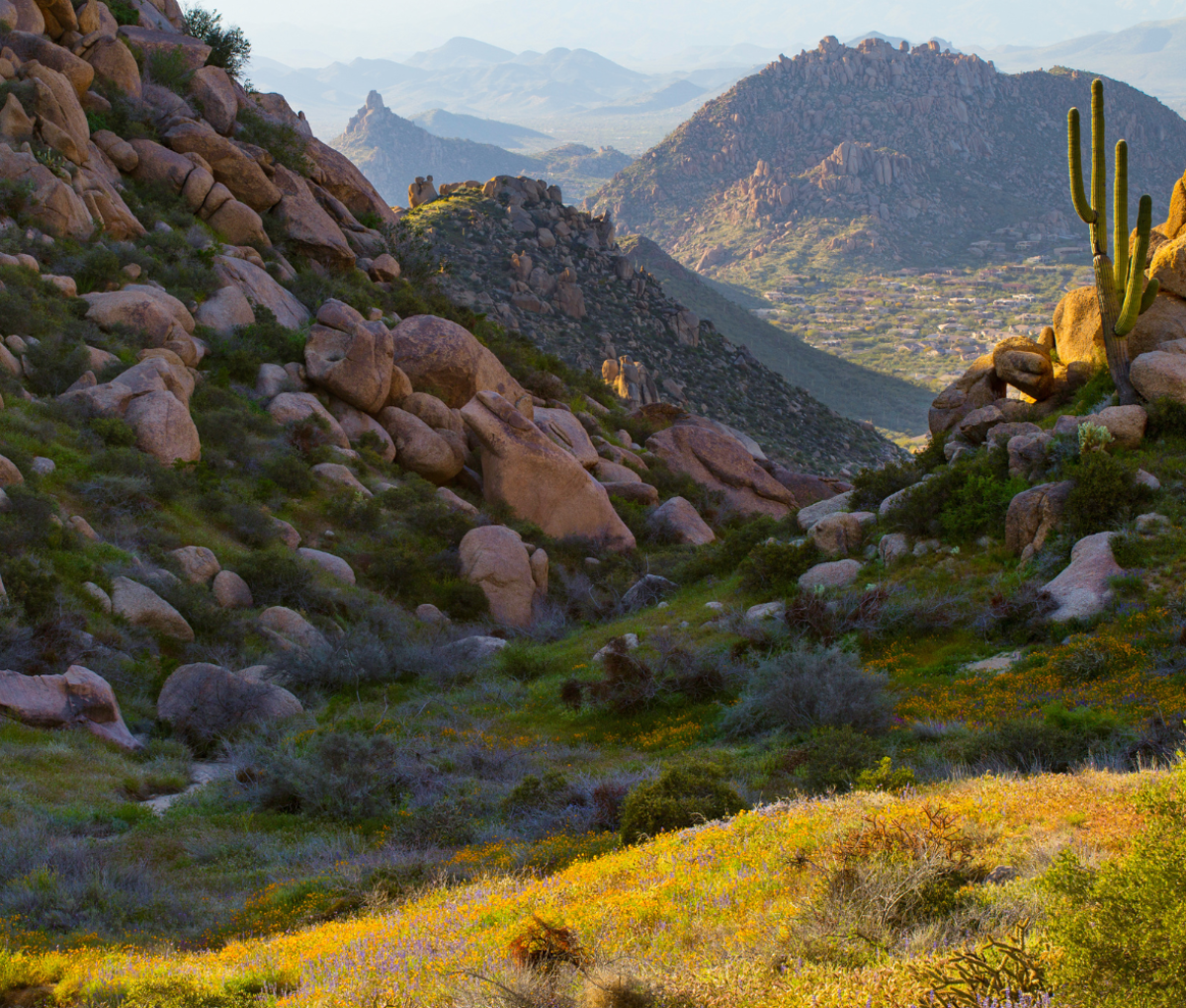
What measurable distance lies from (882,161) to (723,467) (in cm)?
12945

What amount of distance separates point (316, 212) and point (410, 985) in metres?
25.4

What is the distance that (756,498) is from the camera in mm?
28016

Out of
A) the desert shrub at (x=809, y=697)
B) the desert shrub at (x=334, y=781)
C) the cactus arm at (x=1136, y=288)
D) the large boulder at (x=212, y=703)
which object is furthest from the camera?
the cactus arm at (x=1136, y=288)

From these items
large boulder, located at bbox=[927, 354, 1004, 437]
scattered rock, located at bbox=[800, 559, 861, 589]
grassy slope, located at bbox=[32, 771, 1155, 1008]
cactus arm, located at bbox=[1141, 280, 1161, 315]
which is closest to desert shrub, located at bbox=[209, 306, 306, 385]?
scattered rock, located at bbox=[800, 559, 861, 589]

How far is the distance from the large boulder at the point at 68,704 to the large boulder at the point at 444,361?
43.6 ft

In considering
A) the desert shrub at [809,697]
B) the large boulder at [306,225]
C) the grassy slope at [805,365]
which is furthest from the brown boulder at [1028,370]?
the grassy slope at [805,365]

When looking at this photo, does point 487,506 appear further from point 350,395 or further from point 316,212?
point 316,212

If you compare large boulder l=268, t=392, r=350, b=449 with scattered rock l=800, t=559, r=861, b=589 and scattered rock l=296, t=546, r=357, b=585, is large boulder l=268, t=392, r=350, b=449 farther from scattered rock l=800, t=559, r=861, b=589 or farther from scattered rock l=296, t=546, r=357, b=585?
scattered rock l=800, t=559, r=861, b=589

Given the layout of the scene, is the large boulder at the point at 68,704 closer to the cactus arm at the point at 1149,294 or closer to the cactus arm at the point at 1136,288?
the cactus arm at the point at 1136,288

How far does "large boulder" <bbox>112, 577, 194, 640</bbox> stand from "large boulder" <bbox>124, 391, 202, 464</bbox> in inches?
148

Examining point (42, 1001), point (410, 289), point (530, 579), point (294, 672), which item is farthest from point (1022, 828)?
point (410, 289)

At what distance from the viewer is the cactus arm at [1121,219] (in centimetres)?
1428

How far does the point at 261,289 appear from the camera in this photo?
21.5 metres

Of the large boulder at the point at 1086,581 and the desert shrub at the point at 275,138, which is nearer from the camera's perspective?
the large boulder at the point at 1086,581
